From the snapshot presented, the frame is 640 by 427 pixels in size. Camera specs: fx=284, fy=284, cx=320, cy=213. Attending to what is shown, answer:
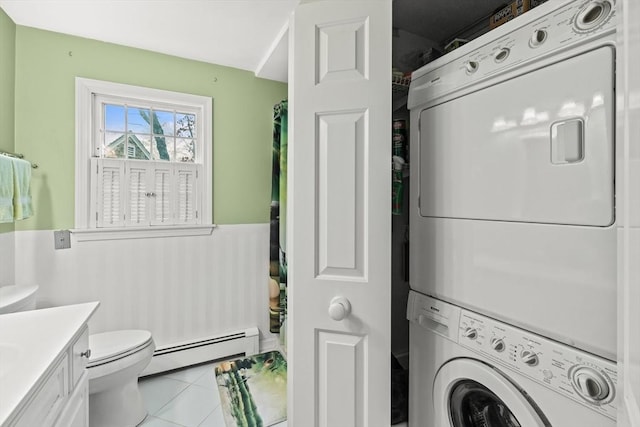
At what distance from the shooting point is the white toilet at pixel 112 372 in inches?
58.6

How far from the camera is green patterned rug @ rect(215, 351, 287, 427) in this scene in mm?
1678

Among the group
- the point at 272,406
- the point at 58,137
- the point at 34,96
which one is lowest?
the point at 272,406

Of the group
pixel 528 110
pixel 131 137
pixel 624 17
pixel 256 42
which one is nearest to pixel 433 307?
pixel 528 110

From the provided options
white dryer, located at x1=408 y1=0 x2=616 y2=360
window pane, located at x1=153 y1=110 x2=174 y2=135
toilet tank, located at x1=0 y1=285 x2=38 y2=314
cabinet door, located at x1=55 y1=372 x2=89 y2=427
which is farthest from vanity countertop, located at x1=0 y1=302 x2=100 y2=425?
window pane, located at x1=153 y1=110 x2=174 y2=135

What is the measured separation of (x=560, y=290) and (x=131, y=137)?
2.56 m

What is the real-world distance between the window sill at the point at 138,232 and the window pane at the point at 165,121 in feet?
2.47

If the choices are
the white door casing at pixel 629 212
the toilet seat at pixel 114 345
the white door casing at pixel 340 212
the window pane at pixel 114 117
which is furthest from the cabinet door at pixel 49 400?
the window pane at pixel 114 117

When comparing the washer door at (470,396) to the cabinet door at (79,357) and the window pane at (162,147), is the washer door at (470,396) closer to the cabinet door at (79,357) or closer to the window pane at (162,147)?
the cabinet door at (79,357)

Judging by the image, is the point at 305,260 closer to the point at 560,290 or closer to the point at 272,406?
the point at 560,290

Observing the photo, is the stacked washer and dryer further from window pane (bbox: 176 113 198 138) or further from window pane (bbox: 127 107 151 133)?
window pane (bbox: 127 107 151 133)

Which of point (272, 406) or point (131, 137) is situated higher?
point (131, 137)

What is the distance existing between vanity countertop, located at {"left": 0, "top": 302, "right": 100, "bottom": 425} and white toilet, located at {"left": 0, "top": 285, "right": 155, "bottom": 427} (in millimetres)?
537

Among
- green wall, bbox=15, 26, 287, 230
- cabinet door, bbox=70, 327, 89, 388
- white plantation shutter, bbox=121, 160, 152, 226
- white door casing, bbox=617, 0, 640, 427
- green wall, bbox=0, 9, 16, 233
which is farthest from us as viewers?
white plantation shutter, bbox=121, 160, 152, 226

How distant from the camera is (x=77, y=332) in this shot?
100 cm
